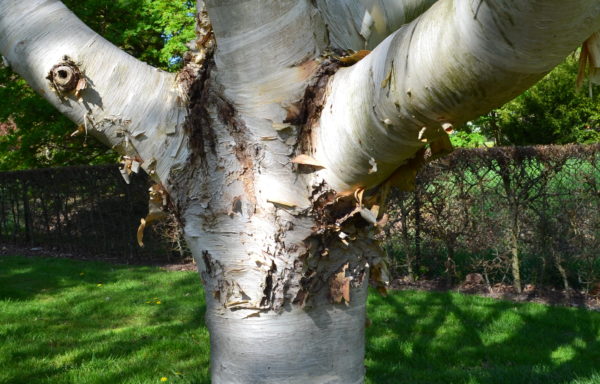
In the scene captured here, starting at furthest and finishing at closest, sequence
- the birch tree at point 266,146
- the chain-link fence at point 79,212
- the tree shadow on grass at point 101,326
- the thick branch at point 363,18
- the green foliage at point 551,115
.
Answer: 1. the green foliage at point 551,115
2. the chain-link fence at point 79,212
3. the tree shadow on grass at point 101,326
4. the thick branch at point 363,18
5. the birch tree at point 266,146

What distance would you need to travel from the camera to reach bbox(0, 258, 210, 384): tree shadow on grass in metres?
4.11

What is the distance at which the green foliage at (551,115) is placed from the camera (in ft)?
51.7

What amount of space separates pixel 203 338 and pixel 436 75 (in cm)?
416

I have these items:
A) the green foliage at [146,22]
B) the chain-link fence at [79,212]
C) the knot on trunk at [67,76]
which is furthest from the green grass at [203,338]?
the green foliage at [146,22]

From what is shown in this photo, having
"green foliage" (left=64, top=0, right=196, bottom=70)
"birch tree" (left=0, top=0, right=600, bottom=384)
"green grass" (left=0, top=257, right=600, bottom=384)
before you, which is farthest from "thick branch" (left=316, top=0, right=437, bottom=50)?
"green foliage" (left=64, top=0, right=196, bottom=70)

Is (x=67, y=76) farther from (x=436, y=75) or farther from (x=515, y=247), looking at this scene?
(x=515, y=247)

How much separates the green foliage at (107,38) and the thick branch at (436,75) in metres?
7.73

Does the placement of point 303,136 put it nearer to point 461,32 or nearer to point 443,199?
point 461,32

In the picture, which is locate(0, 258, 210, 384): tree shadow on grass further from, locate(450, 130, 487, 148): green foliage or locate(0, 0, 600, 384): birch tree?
locate(450, 130, 487, 148): green foliage

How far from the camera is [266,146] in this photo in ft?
4.82

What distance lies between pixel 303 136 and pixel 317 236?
10.1 inches

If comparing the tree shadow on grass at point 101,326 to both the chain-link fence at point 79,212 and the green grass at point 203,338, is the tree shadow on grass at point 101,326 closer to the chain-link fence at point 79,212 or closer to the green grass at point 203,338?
the green grass at point 203,338

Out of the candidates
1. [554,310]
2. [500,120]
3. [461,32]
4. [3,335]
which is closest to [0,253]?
[3,335]

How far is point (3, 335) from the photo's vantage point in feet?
16.3
